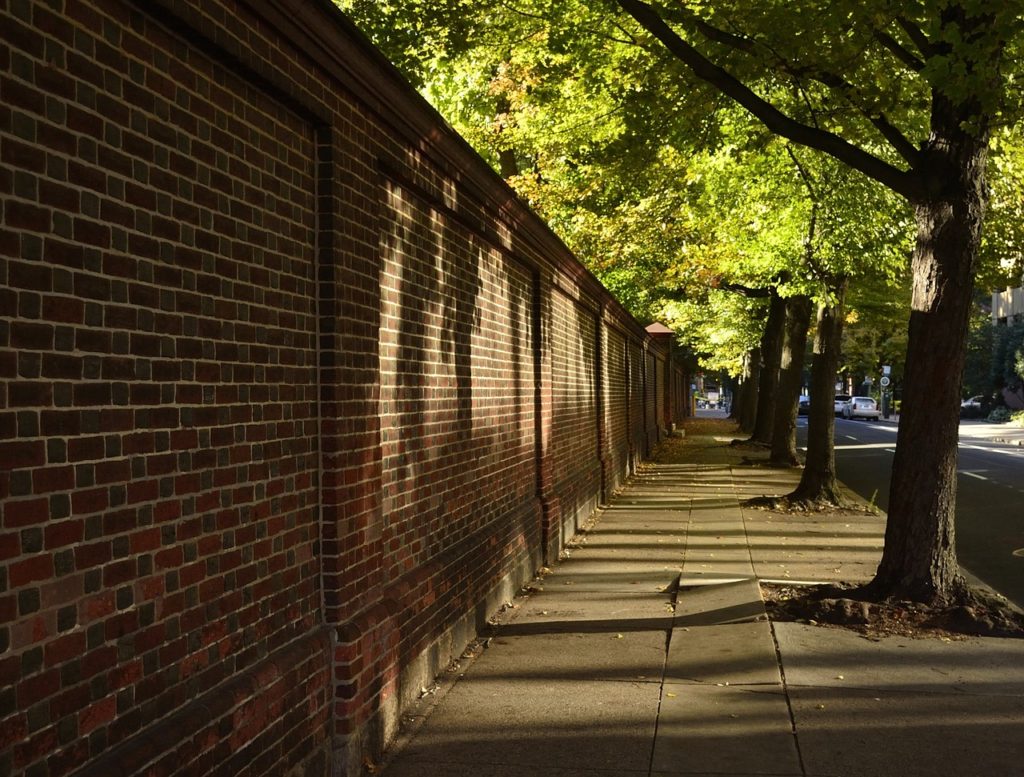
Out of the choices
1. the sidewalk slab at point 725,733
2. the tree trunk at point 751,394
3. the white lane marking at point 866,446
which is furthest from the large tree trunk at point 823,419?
the tree trunk at point 751,394

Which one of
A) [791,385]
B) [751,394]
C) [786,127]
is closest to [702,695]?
[786,127]

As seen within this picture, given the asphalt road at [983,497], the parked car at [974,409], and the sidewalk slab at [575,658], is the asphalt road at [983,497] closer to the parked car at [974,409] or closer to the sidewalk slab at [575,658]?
the sidewalk slab at [575,658]

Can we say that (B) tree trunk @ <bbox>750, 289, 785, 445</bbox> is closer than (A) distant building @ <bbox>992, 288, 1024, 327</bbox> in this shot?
Yes

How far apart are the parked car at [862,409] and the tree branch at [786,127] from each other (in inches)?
2548

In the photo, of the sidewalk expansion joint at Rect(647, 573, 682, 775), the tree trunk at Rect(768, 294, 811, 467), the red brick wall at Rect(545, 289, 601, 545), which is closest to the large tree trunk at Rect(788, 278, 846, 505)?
the red brick wall at Rect(545, 289, 601, 545)

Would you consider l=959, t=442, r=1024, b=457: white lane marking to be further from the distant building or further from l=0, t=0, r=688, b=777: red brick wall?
the distant building

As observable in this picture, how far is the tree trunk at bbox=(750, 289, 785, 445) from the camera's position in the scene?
30.0m

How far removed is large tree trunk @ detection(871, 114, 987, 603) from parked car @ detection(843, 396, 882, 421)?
6483 cm

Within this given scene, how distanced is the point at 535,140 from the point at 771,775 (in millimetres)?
15928

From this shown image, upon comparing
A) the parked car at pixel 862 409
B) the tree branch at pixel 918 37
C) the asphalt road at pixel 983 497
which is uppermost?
the tree branch at pixel 918 37

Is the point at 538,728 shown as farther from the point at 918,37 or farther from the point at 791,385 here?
the point at 791,385

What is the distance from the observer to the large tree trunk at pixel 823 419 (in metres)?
16.1

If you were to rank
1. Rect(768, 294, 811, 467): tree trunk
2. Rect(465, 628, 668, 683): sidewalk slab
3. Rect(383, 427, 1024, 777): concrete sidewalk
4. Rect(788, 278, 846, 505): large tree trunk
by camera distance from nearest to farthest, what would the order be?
Rect(383, 427, 1024, 777): concrete sidewalk, Rect(465, 628, 668, 683): sidewalk slab, Rect(788, 278, 846, 505): large tree trunk, Rect(768, 294, 811, 467): tree trunk

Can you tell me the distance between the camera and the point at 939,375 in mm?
8375
